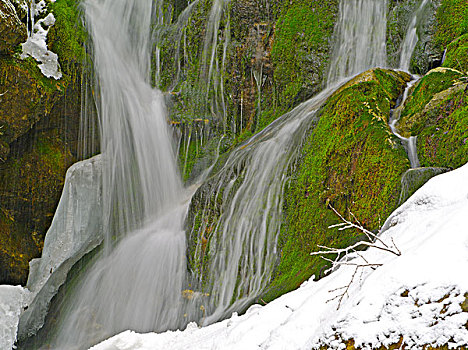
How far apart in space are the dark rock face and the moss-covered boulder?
6.96 metres

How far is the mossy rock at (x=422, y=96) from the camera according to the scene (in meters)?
4.43

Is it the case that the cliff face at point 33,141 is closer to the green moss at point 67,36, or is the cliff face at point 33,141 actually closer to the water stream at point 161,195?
the green moss at point 67,36

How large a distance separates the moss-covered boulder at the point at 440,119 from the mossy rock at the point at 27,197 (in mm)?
6941

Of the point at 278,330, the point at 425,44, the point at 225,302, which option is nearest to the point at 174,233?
the point at 225,302

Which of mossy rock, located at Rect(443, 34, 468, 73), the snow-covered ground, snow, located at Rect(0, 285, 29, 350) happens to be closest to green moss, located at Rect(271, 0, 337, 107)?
mossy rock, located at Rect(443, 34, 468, 73)

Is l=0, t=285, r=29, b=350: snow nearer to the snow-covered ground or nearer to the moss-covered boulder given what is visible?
the snow-covered ground

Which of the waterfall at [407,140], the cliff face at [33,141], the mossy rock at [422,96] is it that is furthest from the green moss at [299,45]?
the cliff face at [33,141]

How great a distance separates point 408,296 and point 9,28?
8.01 m

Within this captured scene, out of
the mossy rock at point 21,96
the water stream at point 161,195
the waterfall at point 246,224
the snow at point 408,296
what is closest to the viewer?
the snow at point 408,296

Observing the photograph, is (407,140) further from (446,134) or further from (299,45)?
(299,45)

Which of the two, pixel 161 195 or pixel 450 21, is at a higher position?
pixel 450 21

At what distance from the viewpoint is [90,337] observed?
695 cm

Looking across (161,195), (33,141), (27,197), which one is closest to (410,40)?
(161,195)

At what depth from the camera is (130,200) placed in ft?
27.3
